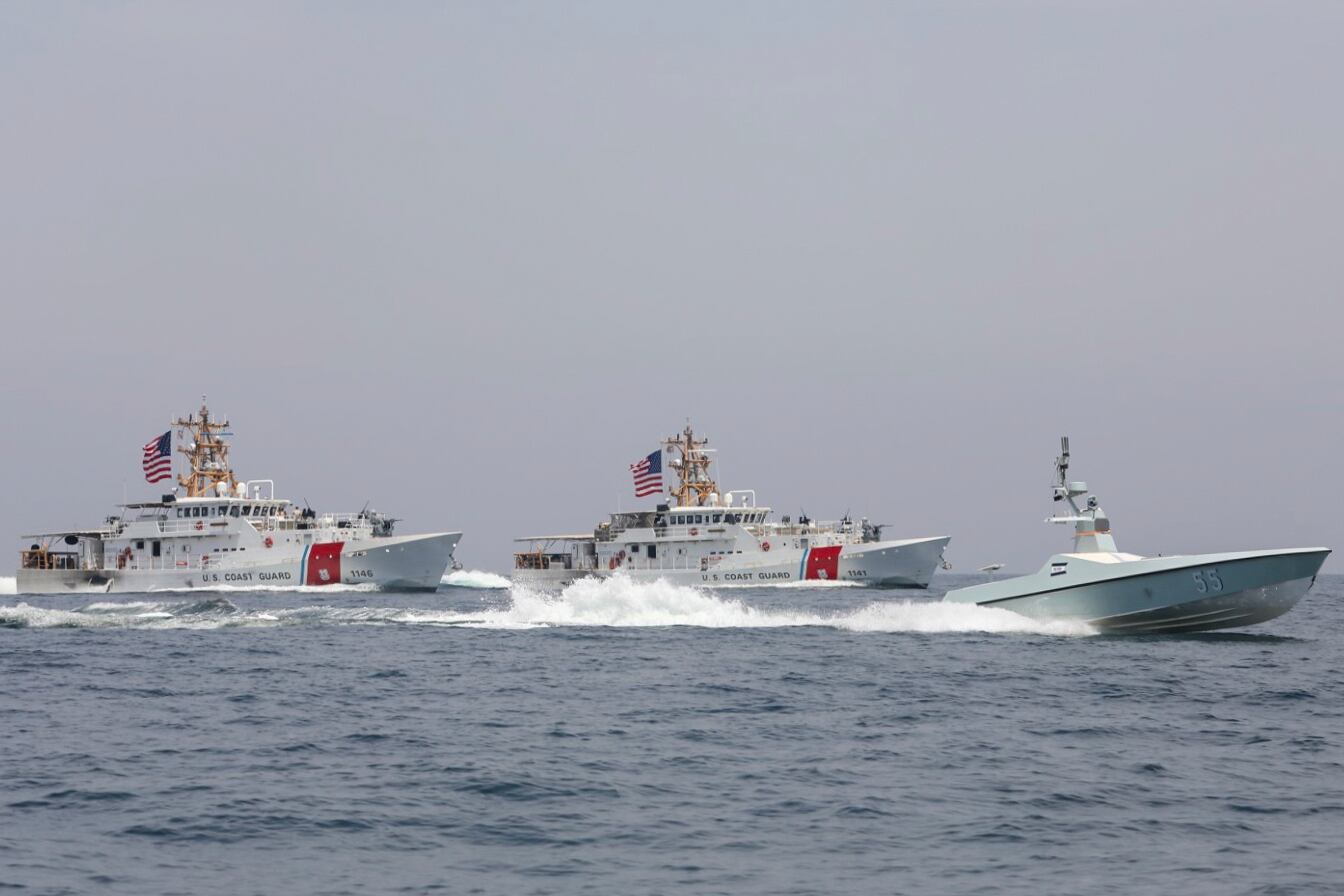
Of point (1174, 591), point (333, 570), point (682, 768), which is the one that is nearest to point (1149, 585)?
point (1174, 591)

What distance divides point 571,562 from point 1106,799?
75.4 m

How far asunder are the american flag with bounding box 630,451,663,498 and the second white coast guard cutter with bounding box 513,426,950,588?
28 centimetres

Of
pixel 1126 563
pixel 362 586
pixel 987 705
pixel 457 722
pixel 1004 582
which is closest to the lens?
pixel 457 722

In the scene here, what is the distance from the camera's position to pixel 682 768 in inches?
695

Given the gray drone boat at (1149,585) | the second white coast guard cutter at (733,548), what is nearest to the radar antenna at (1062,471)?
the gray drone boat at (1149,585)

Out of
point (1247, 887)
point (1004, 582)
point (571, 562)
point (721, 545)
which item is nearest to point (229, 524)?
point (571, 562)

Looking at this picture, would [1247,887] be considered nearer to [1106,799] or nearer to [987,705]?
[1106,799]

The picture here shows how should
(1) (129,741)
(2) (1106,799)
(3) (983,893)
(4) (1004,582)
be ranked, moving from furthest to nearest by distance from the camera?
(4) (1004,582), (1) (129,741), (2) (1106,799), (3) (983,893)

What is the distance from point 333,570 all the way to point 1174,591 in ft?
175

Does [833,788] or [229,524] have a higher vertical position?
[229,524]

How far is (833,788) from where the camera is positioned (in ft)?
53.9

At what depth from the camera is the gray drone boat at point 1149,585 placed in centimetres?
3216

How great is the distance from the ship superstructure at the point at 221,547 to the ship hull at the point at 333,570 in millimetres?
56

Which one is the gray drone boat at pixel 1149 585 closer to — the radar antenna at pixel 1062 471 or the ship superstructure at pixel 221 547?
the radar antenna at pixel 1062 471
